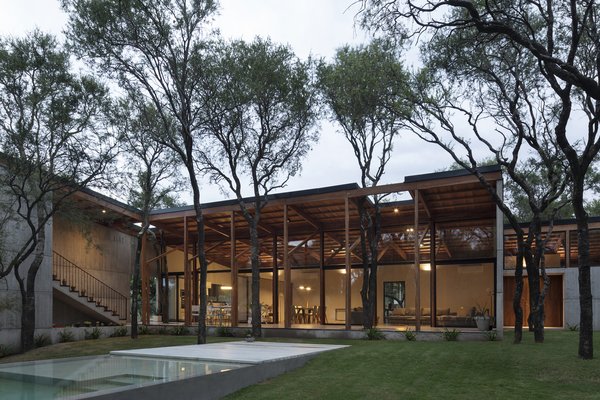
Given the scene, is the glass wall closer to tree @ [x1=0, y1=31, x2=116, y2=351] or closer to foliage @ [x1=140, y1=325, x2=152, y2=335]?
foliage @ [x1=140, y1=325, x2=152, y2=335]

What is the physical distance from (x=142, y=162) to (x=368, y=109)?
25.9ft

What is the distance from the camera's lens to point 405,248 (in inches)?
745

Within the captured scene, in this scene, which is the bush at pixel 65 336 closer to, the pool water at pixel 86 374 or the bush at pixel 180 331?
the bush at pixel 180 331

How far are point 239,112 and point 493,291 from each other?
990 cm

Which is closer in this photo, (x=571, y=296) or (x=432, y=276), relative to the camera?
(x=432, y=276)

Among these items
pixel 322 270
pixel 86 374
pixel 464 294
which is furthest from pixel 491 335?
pixel 86 374

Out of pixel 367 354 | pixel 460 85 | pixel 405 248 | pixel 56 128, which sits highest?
pixel 460 85

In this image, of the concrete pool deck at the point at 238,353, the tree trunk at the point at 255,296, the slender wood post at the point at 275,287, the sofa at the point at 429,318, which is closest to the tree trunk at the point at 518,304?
the concrete pool deck at the point at 238,353

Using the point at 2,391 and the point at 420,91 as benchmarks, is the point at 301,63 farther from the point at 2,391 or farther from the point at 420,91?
A: the point at 2,391

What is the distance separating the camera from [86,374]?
7902 millimetres

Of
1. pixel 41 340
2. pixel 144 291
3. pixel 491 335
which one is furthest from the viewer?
pixel 144 291

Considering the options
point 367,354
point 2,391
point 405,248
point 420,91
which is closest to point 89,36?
point 420,91

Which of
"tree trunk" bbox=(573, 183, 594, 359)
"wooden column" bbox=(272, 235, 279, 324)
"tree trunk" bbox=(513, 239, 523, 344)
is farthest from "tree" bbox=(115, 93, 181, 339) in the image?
"tree trunk" bbox=(573, 183, 594, 359)

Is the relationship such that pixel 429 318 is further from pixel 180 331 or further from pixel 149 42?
pixel 149 42
